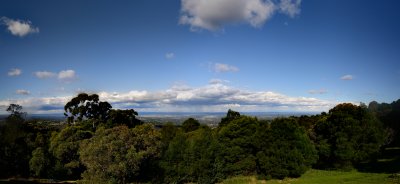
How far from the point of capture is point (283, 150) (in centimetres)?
5928

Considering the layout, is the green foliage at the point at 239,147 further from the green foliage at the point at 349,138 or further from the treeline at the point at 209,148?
the green foliage at the point at 349,138

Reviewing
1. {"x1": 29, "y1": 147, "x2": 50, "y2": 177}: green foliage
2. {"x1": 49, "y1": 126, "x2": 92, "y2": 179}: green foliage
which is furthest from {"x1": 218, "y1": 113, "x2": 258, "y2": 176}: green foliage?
{"x1": 29, "y1": 147, "x2": 50, "y2": 177}: green foliage

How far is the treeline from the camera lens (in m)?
58.0

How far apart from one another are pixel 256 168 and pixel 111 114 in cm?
3172

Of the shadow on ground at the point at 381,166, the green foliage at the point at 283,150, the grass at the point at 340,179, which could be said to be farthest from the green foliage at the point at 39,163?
the shadow on ground at the point at 381,166

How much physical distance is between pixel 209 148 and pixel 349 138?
81.8 feet

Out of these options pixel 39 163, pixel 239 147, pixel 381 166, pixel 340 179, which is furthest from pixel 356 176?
pixel 39 163

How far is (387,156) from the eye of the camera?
73812mm

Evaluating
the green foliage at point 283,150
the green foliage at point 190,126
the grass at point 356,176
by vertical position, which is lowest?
the grass at point 356,176

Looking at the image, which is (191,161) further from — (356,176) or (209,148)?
(356,176)

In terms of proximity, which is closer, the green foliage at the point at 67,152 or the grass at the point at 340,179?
the grass at the point at 340,179

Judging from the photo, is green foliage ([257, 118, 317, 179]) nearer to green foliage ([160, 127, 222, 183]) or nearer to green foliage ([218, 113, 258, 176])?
green foliage ([218, 113, 258, 176])

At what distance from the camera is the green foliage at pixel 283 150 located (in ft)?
191

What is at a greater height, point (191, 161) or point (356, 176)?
point (191, 161)
